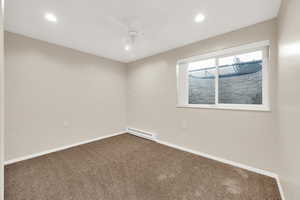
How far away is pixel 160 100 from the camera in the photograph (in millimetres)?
3029

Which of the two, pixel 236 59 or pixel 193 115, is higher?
pixel 236 59

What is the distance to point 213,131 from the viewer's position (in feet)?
7.25

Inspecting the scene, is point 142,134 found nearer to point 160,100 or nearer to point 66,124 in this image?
point 160,100

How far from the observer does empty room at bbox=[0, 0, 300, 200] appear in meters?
1.42

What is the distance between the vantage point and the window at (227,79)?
189cm

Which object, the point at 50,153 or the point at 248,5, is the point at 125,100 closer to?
the point at 50,153

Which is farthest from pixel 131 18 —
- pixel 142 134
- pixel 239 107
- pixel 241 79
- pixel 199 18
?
pixel 142 134

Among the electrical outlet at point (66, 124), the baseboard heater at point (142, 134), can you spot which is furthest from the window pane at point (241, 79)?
the electrical outlet at point (66, 124)

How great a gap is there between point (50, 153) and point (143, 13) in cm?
307

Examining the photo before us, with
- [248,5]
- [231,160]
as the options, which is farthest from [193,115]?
[248,5]

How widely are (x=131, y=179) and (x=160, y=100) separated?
1836mm

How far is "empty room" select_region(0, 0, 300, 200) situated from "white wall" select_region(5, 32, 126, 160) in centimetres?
2

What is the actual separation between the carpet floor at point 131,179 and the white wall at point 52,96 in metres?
0.42

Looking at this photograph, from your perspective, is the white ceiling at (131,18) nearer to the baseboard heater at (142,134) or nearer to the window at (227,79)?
the window at (227,79)
